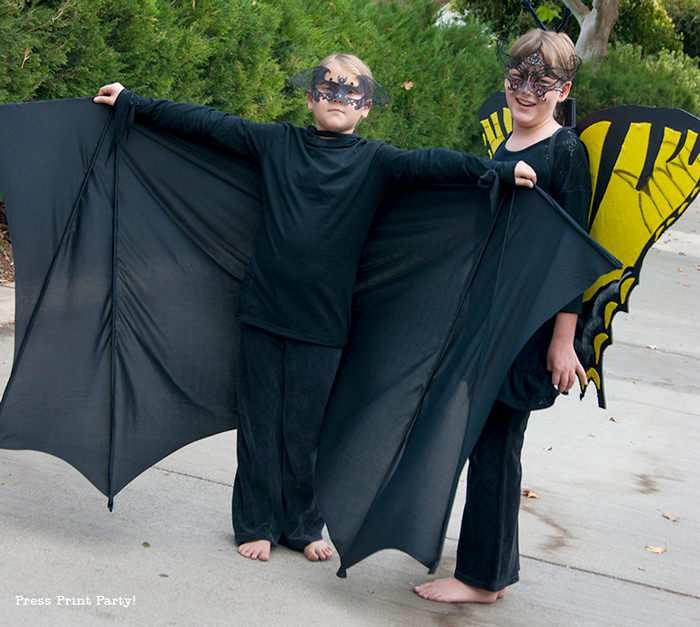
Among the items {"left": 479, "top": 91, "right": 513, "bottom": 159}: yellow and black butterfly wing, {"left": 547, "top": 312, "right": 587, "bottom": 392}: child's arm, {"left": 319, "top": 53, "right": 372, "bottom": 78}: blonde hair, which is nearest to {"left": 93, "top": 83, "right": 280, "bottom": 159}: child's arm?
{"left": 319, "top": 53, "right": 372, "bottom": 78}: blonde hair

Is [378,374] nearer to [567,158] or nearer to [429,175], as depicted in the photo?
[429,175]

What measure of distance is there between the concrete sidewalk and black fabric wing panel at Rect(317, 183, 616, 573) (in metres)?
0.30

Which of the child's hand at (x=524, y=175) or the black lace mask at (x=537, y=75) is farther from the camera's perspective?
the black lace mask at (x=537, y=75)

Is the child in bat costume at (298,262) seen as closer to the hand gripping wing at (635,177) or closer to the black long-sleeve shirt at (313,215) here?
the black long-sleeve shirt at (313,215)

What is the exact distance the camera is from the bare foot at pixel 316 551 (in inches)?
138

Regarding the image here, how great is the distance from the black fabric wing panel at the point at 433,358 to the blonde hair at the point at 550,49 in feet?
1.53

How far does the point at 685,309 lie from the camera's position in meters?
9.28

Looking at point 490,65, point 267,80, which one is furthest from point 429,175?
point 490,65

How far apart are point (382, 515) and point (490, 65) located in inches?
502

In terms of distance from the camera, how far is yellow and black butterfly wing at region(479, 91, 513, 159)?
399 centimetres

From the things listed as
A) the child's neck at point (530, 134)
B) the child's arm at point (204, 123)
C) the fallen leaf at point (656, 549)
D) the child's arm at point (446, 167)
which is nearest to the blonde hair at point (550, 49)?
the child's neck at point (530, 134)

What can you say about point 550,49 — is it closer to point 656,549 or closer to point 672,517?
point 656,549

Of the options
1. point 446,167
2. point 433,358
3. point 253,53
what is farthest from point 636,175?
point 253,53

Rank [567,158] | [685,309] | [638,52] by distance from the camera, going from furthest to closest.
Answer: [638,52]
[685,309]
[567,158]
